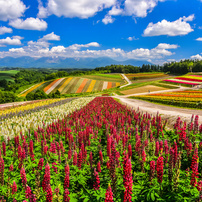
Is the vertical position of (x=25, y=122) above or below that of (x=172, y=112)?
above

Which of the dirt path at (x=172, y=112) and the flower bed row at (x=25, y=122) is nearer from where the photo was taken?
the flower bed row at (x=25, y=122)

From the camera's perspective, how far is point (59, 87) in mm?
94500

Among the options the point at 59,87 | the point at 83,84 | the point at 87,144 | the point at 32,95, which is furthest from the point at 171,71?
the point at 87,144

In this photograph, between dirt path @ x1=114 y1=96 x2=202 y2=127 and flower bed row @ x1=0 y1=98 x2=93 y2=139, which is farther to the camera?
dirt path @ x1=114 y1=96 x2=202 y2=127

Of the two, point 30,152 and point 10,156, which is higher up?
point 30,152

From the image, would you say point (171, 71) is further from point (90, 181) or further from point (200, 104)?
point (90, 181)

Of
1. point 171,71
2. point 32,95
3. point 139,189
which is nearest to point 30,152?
point 139,189

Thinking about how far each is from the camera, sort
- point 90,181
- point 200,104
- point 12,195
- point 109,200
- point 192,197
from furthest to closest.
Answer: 1. point 200,104
2. point 90,181
3. point 12,195
4. point 192,197
5. point 109,200

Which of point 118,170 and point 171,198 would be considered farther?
point 118,170

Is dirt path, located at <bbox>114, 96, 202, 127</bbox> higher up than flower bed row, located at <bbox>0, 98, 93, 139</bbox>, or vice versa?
flower bed row, located at <bbox>0, 98, 93, 139</bbox>

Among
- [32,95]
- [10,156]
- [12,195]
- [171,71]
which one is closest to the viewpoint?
[12,195]

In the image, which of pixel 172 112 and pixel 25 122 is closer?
pixel 25 122

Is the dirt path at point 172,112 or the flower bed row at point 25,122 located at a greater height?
the flower bed row at point 25,122

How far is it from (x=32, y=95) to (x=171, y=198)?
215 ft
